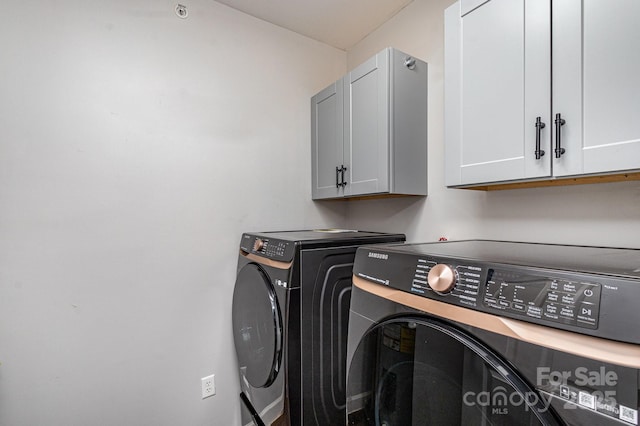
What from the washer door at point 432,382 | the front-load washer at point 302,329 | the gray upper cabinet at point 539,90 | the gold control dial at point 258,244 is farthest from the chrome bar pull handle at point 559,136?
the gold control dial at point 258,244

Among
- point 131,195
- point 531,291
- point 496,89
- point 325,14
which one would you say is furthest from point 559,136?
point 131,195

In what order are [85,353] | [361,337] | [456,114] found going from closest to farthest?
[361,337] < [456,114] < [85,353]

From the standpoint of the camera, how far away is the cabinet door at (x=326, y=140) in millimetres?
1876

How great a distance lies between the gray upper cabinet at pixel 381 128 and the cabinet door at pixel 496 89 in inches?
12.8

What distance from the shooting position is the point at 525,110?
1010mm

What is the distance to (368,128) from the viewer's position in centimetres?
164

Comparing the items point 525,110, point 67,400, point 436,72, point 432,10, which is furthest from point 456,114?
point 67,400

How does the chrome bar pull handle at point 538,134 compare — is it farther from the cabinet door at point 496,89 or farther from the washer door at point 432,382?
the washer door at point 432,382

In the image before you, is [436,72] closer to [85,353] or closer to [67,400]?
[85,353]

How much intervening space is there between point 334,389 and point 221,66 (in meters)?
1.84

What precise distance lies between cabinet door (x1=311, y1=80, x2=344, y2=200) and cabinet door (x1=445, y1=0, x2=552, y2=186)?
740 mm

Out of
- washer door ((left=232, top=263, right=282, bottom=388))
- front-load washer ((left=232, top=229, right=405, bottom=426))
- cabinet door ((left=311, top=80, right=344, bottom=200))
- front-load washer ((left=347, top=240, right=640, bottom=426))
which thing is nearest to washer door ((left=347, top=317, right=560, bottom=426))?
front-load washer ((left=347, top=240, right=640, bottom=426))

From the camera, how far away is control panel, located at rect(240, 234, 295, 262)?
4.43 ft

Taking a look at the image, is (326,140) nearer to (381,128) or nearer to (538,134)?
(381,128)
